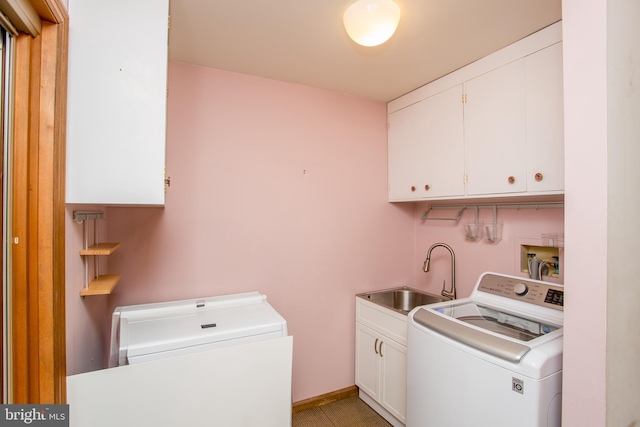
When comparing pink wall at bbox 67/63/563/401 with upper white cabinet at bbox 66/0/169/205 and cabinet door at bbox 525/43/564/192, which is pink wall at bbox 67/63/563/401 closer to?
cabinet door at bbox 525/43/564/192

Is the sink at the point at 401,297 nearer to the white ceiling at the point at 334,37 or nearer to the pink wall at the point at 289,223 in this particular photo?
the pink wall at the point at 289,223

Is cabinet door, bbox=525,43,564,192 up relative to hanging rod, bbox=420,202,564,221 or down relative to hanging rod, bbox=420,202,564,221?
up

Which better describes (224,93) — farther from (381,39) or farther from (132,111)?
(381,39)

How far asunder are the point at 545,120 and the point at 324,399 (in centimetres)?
233

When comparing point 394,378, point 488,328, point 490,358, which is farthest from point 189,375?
point 488,328

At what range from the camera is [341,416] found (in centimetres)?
221

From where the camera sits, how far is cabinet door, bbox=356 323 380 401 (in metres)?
2.23

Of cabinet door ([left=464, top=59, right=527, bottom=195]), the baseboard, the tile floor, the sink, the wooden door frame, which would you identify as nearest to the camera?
the wooden door frame

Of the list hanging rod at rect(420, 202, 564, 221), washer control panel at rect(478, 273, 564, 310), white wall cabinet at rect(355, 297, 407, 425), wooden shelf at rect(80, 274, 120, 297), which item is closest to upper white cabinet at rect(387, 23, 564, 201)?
hanging rod at rect(420, 202, 564, 221)

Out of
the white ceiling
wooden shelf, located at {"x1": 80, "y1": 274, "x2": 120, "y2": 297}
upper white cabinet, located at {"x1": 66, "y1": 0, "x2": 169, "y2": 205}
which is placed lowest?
wooden shelf, located at {"x1": 80, "y1": 274, "x2": 120, "y2": 297}

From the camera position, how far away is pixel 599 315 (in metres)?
0.98

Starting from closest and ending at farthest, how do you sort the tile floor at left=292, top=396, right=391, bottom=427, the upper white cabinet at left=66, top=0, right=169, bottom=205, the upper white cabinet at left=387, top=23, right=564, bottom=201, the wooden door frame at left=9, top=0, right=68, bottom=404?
the wooden door frame at left=9, top=0, right=68, bottom=404 < the upper white cabinet at left=66, top=0, right=169, bottom=205 < the upper white cabinet at left=387, top=23, right=564, bottom=201 < the tile floor at left=292, top=396, right=391, bottom=427

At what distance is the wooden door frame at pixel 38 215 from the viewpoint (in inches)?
35.5

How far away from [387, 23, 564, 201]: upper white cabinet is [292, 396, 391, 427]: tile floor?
1.63 metres
